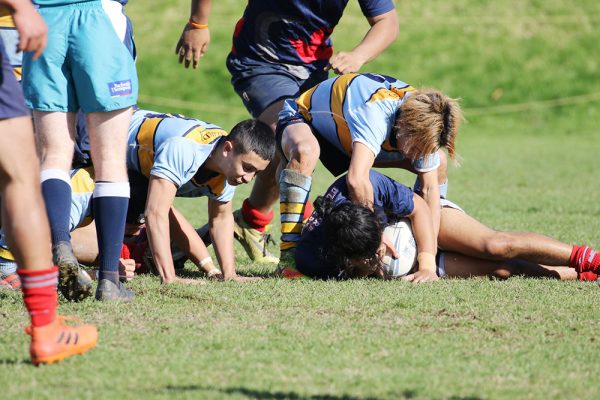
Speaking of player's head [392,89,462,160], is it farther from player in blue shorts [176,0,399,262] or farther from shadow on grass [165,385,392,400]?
shadow on grass [165,385,392,400]

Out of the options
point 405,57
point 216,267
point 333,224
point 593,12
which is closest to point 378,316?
point 333,224

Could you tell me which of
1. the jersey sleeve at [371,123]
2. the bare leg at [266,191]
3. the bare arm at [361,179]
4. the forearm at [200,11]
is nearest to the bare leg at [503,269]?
the bare arm at [361,179]

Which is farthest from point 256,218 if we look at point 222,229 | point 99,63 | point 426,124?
point 99,63

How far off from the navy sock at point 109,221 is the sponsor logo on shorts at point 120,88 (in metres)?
0.40

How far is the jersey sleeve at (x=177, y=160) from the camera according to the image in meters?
4.88

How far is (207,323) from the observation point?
3924 millimetres

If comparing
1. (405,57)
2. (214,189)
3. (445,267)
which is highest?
(214,189)

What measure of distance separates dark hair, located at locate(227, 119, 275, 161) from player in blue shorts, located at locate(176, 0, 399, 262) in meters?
1.04

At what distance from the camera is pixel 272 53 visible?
6.30 m

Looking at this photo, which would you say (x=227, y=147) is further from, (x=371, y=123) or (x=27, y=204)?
(x=27, y=204)

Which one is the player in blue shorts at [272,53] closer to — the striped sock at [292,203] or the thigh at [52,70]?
the striped sock at [292,203]

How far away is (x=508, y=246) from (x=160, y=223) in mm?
1825

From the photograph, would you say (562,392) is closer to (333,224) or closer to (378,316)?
(378,316)

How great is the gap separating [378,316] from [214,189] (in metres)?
1.53
